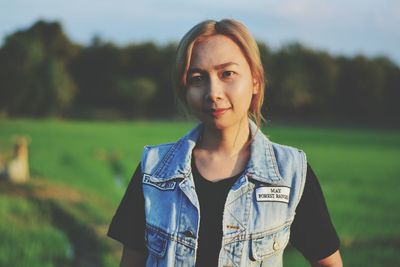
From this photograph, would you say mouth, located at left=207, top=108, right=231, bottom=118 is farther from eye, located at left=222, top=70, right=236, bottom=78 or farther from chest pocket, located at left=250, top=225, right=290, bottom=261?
chest pocket, located at left=250, top=225, right=290, bottom=261

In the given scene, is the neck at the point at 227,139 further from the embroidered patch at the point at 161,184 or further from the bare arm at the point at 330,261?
the bare arm at the point at 330,261

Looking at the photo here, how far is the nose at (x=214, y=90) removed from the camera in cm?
177

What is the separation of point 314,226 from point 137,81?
→ 177 feet

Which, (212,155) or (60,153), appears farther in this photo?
(60,153)

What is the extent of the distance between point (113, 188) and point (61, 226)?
12.0 ft

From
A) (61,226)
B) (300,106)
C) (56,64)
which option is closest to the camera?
(61,226)

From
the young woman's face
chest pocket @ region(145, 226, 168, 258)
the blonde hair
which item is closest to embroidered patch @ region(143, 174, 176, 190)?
chest pocket @ region(145, 226, 168, 258)

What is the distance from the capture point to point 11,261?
17.4 ft

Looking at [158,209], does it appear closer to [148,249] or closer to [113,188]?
[148,249]

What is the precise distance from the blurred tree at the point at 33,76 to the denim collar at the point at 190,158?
37.9m

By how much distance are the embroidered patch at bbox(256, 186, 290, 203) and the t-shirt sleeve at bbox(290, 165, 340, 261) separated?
59 mm

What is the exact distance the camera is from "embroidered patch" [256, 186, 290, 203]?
71.6 inches

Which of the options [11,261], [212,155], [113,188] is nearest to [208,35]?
[212,155]

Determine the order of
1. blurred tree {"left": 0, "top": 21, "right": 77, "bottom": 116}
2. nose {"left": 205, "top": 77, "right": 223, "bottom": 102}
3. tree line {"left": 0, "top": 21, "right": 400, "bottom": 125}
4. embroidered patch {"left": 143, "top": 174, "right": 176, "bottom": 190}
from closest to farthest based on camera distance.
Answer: nose {"left": 205, "top": 77, "right": 223, "bottom": 102} → embroidered patch {"left": 143, "top": 174, "right": 176, "bottom": 190} → blurred tree {"left": 0, "top": 21, "right": 77, "bottom": 116} → tree line {"left": 0, "top": 21, "right": 400, "bottom": 125}
